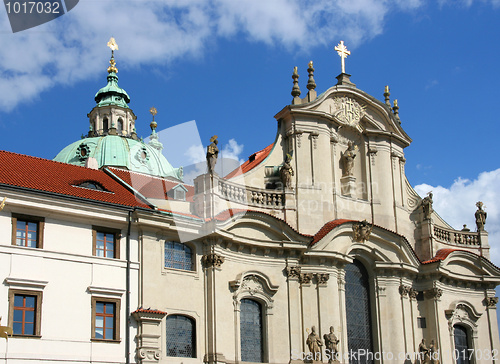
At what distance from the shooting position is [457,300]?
36.4m

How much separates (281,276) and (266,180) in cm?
447

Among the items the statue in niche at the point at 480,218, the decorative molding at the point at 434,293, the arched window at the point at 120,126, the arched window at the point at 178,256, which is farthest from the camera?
the arched window at the point at 120,126

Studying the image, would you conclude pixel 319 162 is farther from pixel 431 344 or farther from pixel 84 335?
pixel 84 335

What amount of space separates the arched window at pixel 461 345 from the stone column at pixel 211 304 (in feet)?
42.9

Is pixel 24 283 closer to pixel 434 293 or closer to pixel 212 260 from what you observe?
pixel 212 260

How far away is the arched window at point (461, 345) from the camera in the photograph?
3570cm

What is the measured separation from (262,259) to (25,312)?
1016cm

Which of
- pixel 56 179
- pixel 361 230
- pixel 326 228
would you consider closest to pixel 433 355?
pixel 361 230

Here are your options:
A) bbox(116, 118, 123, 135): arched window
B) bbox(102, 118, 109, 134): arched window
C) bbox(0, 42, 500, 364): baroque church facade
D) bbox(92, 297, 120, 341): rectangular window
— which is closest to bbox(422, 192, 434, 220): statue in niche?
bbox(0, 42, 500, 364): baroque church facade

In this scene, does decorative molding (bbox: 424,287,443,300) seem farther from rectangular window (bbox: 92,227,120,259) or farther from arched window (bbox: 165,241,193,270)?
rectangular window (bbox: 92,227,120,259)

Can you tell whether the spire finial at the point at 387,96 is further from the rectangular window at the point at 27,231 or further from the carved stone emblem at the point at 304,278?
the rectangular window at the point at 27,231

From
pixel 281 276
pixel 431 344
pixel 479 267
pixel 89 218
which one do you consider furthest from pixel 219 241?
pixel 479 267

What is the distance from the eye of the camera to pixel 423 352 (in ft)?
111

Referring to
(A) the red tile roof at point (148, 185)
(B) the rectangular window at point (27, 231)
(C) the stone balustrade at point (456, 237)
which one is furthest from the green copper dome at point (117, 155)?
(B) the rectangular window at point (27, 231)
